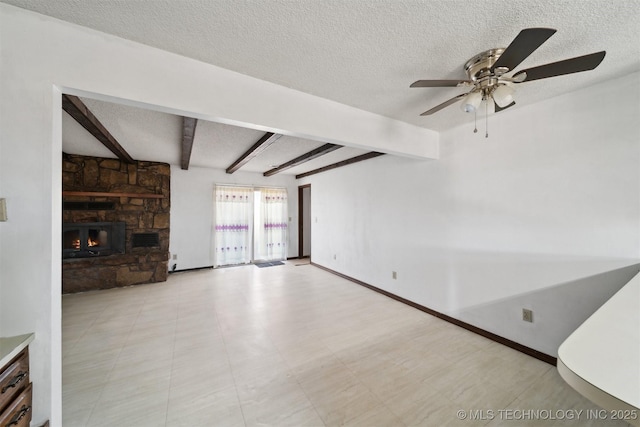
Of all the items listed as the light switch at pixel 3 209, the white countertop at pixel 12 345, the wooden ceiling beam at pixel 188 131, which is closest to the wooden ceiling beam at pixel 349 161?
the wooden ceiling beam at pixel 188 131

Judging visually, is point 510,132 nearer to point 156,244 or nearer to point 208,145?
point 208,145

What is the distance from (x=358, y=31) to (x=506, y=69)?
2.98ft

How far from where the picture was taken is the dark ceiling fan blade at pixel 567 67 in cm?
118

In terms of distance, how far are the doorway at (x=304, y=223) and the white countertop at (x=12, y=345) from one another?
18.1 feet

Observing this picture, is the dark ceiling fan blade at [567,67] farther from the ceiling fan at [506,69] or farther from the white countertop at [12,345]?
the white countertop at [12,345]

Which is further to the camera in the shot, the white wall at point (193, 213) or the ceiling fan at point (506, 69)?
the white wall at point (193, 213)

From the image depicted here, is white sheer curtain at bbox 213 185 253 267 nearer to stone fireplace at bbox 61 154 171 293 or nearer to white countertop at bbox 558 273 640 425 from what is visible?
stone fireplace at bbox 61 154 171 293

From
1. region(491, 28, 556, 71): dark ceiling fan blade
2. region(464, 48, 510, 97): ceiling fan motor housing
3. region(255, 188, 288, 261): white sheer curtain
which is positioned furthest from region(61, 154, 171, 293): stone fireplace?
region(491, 28, 556, 71): dark ceiling fan blade

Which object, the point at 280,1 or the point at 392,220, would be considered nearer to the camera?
the point at 280,1

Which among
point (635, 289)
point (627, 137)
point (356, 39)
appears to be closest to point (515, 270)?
point (635, 289)

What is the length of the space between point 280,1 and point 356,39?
489 mm

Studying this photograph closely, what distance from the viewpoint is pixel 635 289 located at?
126 centimetres

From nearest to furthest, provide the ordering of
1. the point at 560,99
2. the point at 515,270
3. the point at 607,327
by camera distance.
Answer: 1. the point at 607,327
2. the point at 560,99
3. the point at 515,270

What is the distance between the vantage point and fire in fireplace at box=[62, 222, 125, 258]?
3.80 m
